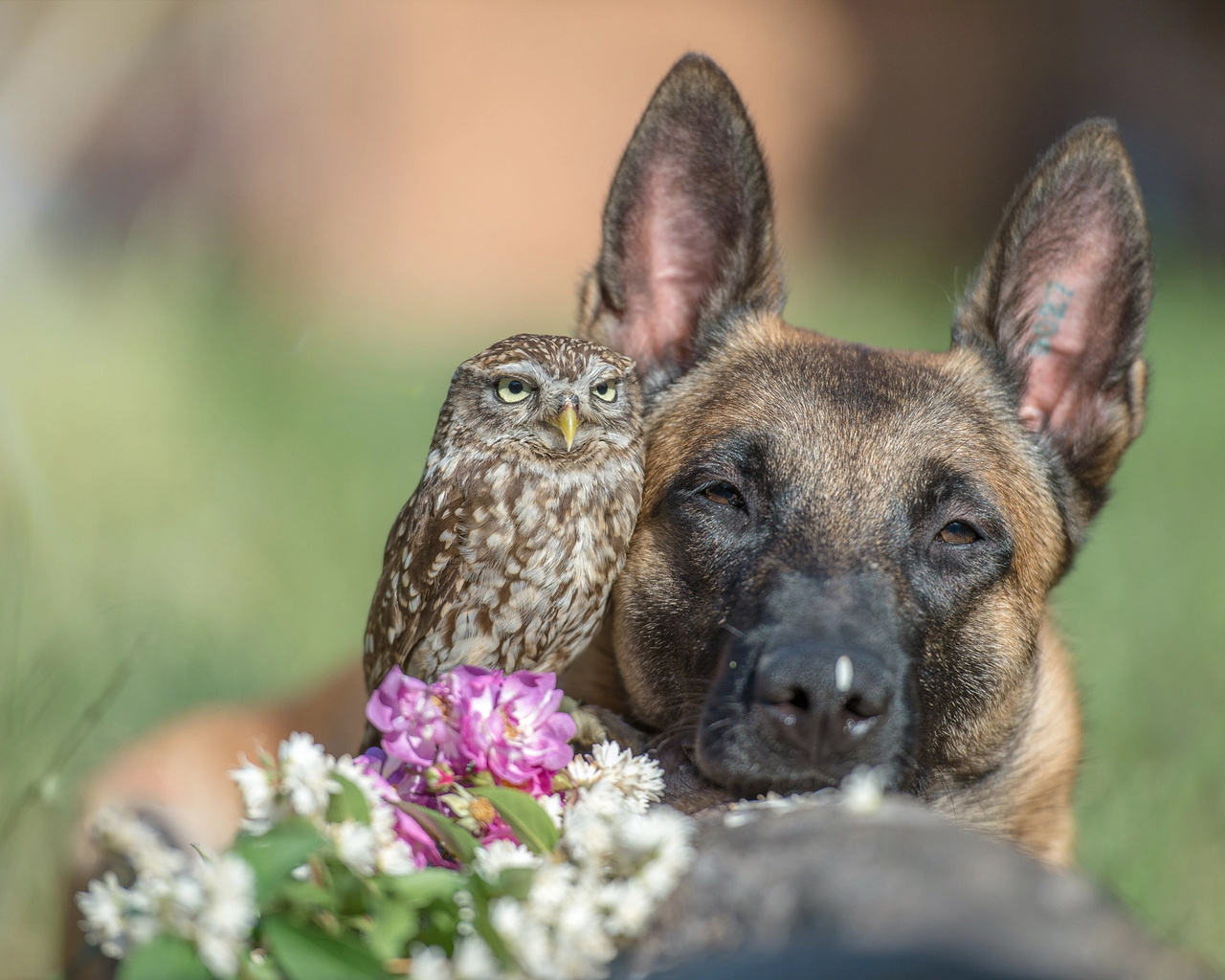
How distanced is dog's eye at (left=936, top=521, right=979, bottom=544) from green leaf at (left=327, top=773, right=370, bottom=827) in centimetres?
168

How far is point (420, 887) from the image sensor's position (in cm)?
161

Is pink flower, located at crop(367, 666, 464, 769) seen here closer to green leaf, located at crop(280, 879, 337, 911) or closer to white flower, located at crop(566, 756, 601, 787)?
white flower, located at crop(566, 756, 601, 787)

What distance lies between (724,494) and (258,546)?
518cm

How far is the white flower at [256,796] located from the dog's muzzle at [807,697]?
3.30ft

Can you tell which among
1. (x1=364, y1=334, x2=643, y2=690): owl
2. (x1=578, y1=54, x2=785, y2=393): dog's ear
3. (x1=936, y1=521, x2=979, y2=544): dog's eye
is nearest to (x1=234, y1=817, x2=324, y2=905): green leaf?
(x1=364, y1=334, x2=643, y2=690): owl

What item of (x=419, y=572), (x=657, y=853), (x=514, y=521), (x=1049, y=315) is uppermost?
(x=1049, y=315)

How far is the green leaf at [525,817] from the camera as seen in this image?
1.78 m

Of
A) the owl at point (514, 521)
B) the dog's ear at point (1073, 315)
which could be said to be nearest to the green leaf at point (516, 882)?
the owl at point (514, 521)

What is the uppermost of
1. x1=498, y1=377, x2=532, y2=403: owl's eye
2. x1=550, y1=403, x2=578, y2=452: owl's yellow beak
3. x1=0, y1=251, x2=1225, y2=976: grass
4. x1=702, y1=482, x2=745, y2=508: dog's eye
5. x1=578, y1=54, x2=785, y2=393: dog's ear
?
x1=578, y1=54, x2=785, y2=393: dog's ear

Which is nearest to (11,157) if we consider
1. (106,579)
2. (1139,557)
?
(106,579)

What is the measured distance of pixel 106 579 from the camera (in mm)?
6258

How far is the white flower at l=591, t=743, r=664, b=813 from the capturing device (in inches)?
78.4

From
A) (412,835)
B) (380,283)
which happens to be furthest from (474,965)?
(380,283)

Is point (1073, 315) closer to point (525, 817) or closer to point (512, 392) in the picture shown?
point (512, 392)
